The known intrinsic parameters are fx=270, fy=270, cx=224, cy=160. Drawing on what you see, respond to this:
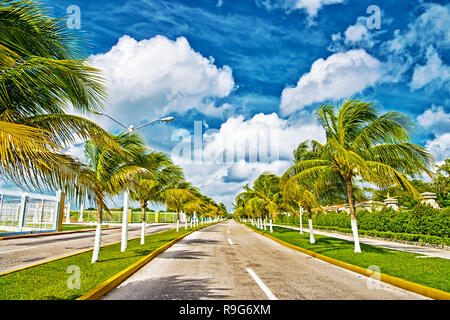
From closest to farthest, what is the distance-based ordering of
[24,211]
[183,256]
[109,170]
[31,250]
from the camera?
A: [109,170] → [183,256] → [31,250] → [24,211]

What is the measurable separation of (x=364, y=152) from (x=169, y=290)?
9.90m

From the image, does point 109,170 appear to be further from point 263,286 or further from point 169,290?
point 263,286

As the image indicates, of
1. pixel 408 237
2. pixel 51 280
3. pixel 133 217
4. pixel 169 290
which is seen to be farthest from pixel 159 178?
pixel 133 217

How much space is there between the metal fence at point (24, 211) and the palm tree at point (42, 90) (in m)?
22.1

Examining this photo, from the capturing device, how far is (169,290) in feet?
19.7

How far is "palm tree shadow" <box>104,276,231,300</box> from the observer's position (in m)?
5.50

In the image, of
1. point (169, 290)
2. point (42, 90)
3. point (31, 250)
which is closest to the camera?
point (42, 90)

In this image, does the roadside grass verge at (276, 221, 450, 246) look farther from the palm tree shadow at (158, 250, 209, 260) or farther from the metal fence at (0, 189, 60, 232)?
the metal fence at (0, 189, 60, 232)

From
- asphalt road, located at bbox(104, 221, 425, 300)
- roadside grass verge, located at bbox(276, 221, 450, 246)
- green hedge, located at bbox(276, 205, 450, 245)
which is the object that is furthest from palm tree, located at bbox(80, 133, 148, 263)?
green hedge, located at bbox(276, 205, 450, 245)

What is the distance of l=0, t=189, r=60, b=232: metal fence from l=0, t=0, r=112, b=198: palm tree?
2207 centimetres

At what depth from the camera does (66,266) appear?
8.45m

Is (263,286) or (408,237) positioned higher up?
(408,237)

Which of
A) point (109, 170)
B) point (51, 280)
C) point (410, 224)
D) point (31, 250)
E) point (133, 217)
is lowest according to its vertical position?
point (31, 250)
